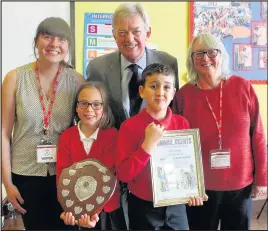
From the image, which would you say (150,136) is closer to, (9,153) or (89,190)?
(89,190)

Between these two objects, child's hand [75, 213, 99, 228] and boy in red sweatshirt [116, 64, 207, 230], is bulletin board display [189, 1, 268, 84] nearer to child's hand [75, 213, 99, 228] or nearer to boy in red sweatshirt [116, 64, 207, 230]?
boy in red sweatshirt [116, 64, 207, 230]

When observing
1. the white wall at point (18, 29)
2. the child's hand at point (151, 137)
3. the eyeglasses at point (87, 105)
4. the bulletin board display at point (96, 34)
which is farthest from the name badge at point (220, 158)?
the bulletin board display at point (96, 34)

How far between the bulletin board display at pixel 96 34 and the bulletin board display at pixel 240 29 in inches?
41.6

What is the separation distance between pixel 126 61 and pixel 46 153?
2.39 feet

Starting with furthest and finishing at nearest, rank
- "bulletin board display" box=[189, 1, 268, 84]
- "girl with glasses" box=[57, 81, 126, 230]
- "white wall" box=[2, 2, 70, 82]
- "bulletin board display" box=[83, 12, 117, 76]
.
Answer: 1. "bulletin board display" box=[189, 1, 268, 84]
2. "bulletin board display" box=[83, 12, 117, 76]
3. "white wall" box=[2, 2, 70, 82]
4. "girl with glasses" box=[57, 81, 126, 230]

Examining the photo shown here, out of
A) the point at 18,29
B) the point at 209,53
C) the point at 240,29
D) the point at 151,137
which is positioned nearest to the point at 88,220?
the point at 151,137

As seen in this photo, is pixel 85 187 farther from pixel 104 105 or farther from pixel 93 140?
pixel 104 105

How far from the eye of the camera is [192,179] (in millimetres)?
1737

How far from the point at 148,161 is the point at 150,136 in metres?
0.16

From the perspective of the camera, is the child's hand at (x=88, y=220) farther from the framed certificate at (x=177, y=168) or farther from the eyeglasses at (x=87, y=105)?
the eyeglasses at (x=87, y=105)

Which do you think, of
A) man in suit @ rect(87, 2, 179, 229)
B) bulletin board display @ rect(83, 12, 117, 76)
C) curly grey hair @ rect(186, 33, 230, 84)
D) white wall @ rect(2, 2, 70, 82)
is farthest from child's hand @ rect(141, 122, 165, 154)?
bulletin board display @ rect(83, 12, 117, 76)

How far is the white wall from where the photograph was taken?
2996 millimetres

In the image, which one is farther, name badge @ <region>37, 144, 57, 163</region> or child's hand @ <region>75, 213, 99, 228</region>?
name badge @ <region>37, 144, 57, 163</region>

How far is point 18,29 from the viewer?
3.20 meters
